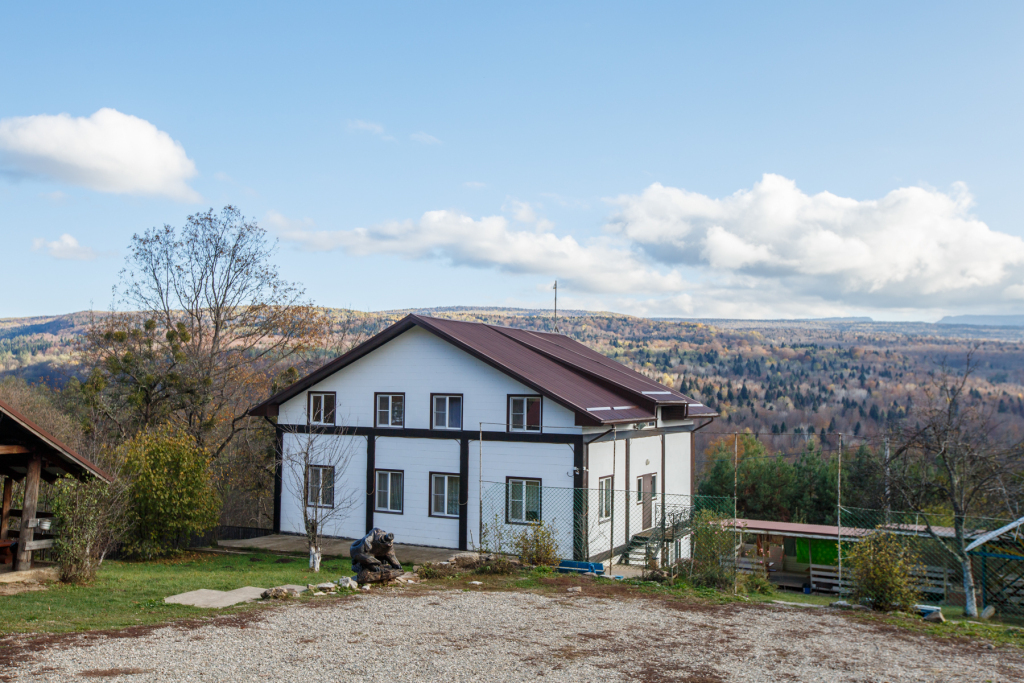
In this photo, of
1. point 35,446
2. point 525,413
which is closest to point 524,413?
point 525,413

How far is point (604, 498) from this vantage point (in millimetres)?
21000

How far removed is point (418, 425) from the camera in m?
22.6

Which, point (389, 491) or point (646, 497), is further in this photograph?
point (646, 497)

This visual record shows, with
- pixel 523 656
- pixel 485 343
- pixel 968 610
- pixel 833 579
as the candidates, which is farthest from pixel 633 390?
pixel 523 656

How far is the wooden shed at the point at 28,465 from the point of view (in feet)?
45.9

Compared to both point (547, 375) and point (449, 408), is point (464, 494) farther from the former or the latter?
point (547, 375)

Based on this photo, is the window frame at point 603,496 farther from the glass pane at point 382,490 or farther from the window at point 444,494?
the glass pane at point 382,490

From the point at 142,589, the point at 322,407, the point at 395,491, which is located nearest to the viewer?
the point at 142,589

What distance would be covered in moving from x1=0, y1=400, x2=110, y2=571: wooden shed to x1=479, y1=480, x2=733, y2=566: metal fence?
898 centimetres

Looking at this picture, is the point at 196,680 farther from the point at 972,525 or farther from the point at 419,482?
the point at 972,525

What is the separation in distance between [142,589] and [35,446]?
338cm

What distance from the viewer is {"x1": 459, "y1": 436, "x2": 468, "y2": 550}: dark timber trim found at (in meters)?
21.2

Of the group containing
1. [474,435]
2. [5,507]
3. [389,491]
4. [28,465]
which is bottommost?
[389,491]

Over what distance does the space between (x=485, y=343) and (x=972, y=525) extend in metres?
13.7
